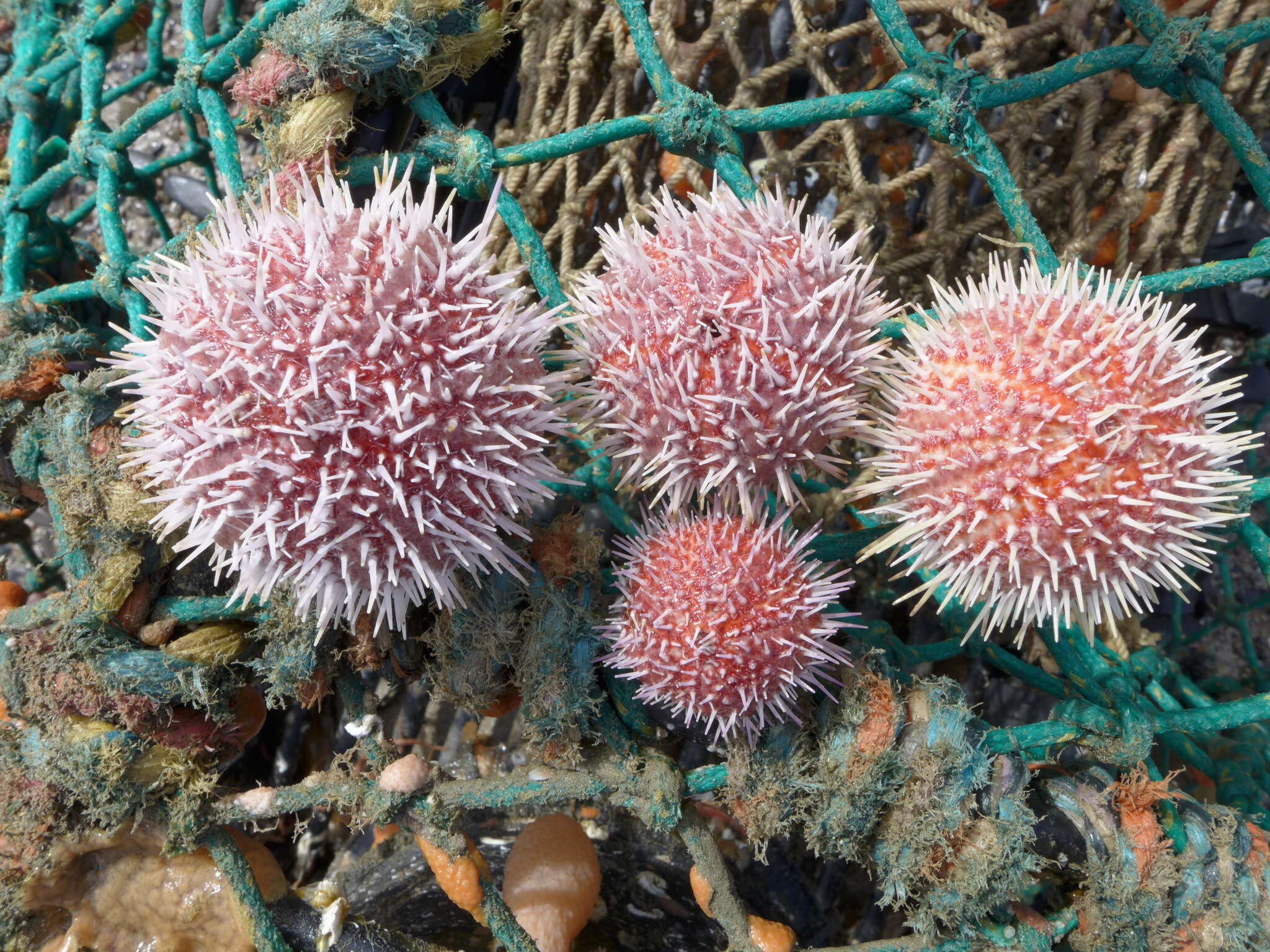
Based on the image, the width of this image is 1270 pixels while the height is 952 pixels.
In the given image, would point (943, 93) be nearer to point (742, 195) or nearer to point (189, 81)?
point (742, 195)

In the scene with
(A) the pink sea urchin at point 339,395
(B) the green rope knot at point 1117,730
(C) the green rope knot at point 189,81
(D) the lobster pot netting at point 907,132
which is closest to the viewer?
(A) the pink sea urchin at point 339,395

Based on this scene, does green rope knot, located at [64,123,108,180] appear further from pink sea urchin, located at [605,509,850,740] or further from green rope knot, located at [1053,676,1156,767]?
green rope knot, located at [1053,676,1156,767]

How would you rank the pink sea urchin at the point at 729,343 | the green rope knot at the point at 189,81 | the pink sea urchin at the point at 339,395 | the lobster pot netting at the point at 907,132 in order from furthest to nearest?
the lobster pot netting at the point at 907,132 → the green rope knot at the point at 189,81 → the pink sea urchin at the point at 729,343 → the pink sea urchin at the point at 339,395

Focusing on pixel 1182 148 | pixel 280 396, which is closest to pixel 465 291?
pixel 280 396

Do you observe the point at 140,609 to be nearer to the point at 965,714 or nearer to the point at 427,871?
the point at 427,871

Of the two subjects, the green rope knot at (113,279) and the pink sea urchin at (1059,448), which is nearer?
the pink sea urchin at (1059,448)

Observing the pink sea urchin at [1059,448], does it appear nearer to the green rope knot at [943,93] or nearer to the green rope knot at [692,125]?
the green rope knot at [943,93]

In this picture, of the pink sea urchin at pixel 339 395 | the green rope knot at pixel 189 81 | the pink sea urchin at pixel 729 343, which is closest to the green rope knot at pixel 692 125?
the pink sea urchin at pixel 729 343
